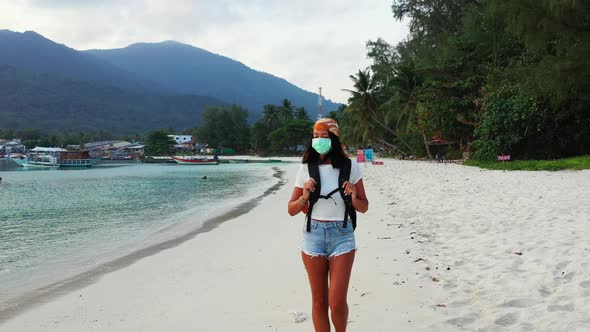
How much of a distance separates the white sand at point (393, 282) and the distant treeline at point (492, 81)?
39.1 feet

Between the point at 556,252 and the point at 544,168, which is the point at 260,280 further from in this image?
the point at 544,168

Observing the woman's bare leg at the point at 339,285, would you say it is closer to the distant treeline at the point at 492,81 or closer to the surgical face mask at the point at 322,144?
the surgical face mask at the point at 322,144

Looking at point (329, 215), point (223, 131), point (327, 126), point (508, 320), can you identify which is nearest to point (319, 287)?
point (329, 215)

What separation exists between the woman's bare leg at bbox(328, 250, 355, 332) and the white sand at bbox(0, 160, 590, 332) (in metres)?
0.96

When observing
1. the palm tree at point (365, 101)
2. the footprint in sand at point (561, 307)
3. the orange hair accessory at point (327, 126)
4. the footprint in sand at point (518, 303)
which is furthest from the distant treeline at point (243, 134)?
the orange hair accessory at point (327, 126)

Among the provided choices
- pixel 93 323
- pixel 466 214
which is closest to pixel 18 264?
pixel 93 323

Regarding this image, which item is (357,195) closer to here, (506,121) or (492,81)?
(506,121)

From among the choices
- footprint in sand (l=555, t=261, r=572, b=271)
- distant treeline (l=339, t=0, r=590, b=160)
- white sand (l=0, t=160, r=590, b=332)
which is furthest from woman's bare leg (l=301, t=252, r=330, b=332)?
distant treeline (l=339, t=0, r=590, b=160)

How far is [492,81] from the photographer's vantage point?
26531 mm

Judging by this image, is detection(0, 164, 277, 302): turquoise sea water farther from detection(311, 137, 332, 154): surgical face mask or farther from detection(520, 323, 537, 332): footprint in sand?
detection(520, 323, 537, 332): footprint in sand

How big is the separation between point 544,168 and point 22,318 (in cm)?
1931

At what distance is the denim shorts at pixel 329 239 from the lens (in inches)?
111

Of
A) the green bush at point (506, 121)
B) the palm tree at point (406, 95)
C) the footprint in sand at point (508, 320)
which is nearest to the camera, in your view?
the footprint in sand at point (508, 320)

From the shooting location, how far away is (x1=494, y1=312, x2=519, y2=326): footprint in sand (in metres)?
3.50
